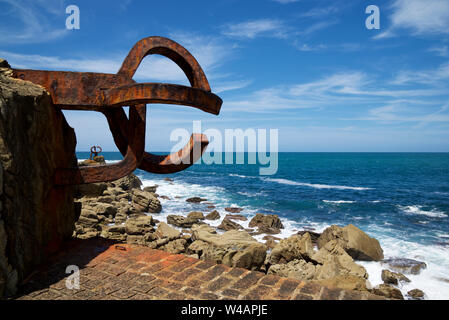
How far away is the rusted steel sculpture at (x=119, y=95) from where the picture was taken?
3358 millimetres

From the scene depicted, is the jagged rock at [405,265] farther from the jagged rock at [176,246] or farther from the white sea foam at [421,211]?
the white sea foam at [421,211]

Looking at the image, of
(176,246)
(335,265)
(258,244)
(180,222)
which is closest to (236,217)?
(180,222)

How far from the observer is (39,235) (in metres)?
3.24

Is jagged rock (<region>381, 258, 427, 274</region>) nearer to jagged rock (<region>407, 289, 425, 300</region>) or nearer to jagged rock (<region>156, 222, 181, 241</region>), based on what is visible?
jagged rock (<region>407, 289, 425, 300</region>)

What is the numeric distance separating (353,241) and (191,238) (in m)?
6.07

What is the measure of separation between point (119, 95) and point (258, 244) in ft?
12.1

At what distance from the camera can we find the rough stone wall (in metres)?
2.63

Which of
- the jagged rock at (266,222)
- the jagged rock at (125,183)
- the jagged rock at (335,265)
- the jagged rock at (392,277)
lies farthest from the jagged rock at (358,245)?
the jagged rock at (125,183)

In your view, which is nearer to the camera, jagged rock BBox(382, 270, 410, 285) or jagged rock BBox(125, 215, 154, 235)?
jagged rock BBox(382, 270, 410, 285)

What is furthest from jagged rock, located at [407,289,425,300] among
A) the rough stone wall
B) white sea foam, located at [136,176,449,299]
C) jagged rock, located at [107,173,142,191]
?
jagged rock, located at [107,173,142,191]

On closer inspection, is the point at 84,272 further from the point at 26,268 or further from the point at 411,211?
the point at 411,211

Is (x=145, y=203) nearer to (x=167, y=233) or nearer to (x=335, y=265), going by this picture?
(x=167, y=233)

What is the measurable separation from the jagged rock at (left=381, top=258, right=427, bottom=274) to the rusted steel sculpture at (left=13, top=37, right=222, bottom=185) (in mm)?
9726
